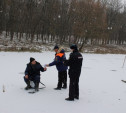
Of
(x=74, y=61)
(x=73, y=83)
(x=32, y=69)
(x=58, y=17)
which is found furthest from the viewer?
(x=58, y=17)

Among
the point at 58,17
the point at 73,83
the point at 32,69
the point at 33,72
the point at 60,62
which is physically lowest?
the point at 73,83

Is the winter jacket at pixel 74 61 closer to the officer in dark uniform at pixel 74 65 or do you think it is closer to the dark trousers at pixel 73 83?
the officer in dark uniform at pixel 74 65

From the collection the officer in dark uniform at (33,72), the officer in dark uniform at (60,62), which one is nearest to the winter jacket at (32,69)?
the officer in dark uniform at (33,72)

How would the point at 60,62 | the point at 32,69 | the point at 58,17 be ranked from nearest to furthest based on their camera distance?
the point at 32,69 < the point at 60,62 < the point at 58,17

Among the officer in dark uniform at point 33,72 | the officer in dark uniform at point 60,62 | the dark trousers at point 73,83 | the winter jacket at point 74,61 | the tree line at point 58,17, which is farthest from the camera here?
the tree line at point 58,17

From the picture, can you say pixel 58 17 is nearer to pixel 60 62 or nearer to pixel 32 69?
pixel 60 62

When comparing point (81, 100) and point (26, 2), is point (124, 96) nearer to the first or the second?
point (81, 100)

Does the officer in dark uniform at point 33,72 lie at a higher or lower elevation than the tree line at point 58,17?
lower

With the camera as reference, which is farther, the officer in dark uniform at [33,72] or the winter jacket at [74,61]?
the officer in dark uniform at [33,72]

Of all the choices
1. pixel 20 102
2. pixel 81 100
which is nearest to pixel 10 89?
pixel 20 102

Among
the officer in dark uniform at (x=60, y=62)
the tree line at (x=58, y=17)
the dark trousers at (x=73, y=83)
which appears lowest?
the dark trousers at (x=73, y=83)

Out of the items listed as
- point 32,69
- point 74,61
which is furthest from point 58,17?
point 74,61

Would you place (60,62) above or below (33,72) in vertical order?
above

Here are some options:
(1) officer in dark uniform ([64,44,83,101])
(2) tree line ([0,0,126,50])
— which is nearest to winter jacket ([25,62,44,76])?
(1) officer in dark uniform ([64,44,83,101])
